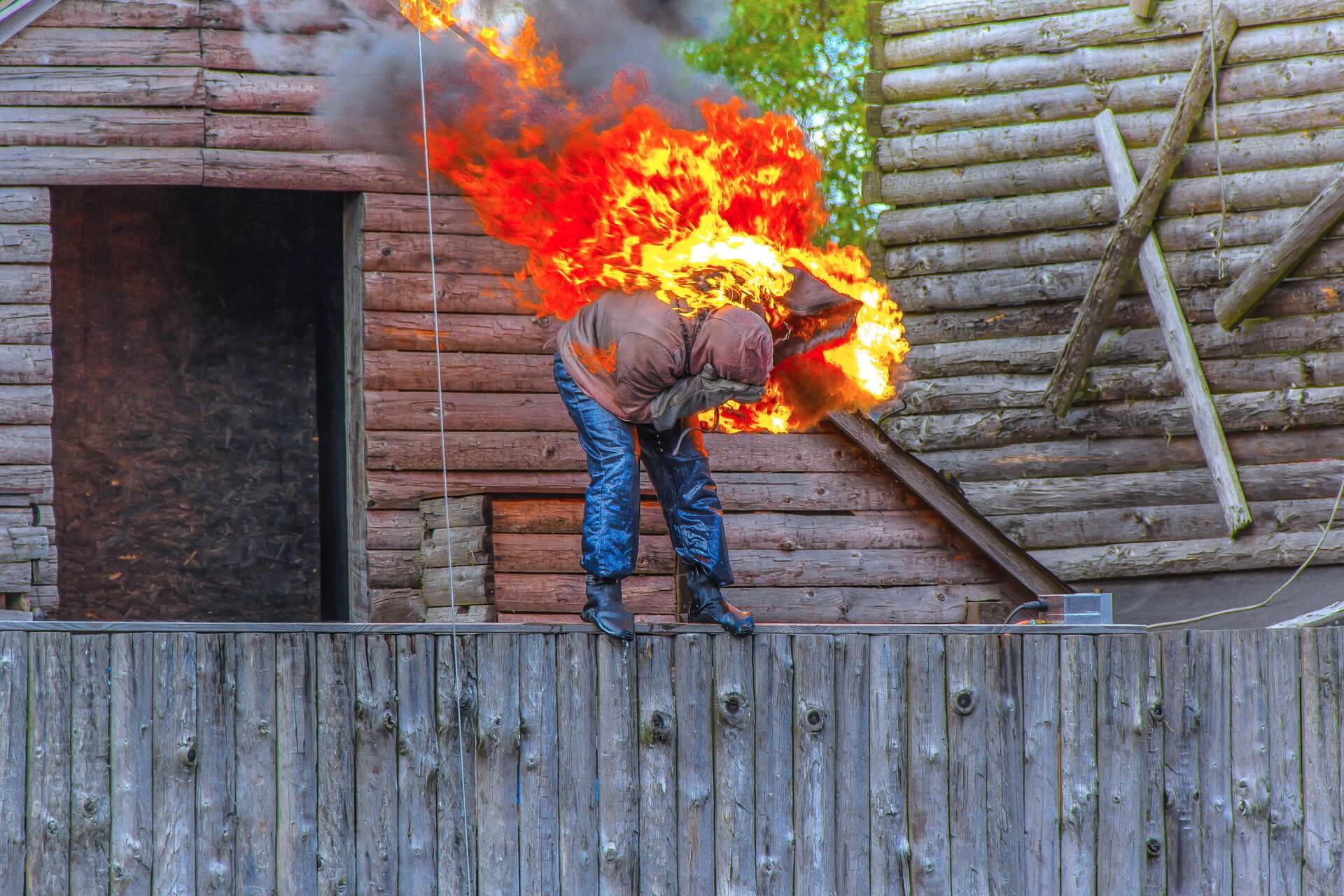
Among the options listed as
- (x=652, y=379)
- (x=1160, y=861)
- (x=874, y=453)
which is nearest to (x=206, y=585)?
(x=874, y=453)

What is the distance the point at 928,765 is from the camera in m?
5.40

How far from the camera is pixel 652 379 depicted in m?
5.41

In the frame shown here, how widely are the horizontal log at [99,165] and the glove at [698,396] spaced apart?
4506mm

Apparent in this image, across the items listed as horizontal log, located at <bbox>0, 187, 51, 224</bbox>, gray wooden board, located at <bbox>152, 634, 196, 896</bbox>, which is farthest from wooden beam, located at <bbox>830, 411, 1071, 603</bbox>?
horizontal log, located at <bbox>0, 187, 51, 224</bbox>

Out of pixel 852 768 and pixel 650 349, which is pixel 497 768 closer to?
pixel 852 768

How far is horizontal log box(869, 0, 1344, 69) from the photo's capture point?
9.90m

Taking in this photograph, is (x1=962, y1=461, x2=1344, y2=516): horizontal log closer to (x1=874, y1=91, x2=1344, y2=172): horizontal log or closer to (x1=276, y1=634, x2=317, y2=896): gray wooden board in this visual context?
(x1=874, y1=91, x2=1344, y2=172): horizontal log

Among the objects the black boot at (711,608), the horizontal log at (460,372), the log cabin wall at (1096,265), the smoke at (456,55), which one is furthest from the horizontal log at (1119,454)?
the black boot at (711,608)

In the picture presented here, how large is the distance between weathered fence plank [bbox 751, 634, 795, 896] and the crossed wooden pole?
17.7 ft

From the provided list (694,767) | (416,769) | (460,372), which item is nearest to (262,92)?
(460,372)

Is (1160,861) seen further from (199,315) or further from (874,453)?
(199,315)

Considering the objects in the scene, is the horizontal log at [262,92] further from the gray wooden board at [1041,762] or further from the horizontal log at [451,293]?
the gray wooden board at [1041,762]

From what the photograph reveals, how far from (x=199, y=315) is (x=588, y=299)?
5.88 metres

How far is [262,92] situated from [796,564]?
4479mm
